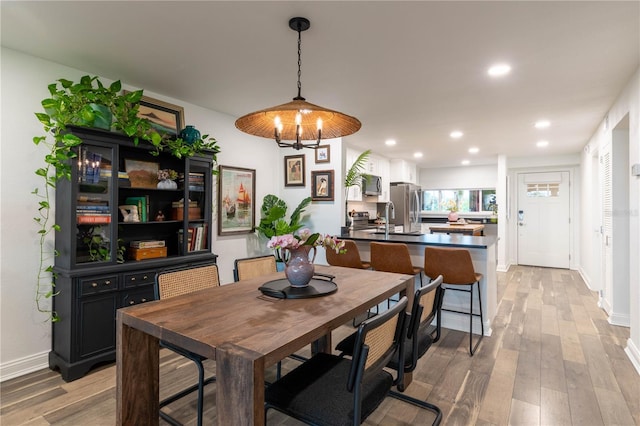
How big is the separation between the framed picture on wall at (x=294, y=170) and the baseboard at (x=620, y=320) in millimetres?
3899

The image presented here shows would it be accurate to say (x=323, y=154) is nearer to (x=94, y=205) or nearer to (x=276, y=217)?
(x=276, y=217)

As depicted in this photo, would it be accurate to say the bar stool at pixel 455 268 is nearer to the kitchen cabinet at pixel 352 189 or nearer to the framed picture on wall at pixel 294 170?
the framed picture on wall at pixel 294 170

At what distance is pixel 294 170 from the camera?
470 cm

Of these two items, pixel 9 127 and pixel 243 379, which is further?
pixel 9 127

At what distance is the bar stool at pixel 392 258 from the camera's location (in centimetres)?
321

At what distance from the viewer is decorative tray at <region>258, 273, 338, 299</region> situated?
1814mm

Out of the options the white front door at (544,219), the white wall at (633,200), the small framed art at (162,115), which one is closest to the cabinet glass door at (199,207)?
the small framed art at (162,115)

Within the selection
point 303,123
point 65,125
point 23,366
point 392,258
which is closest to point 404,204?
point 392,258

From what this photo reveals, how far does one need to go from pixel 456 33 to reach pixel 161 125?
2606 mm

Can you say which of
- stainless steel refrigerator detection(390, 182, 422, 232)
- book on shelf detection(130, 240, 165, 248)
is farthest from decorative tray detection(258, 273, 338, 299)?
stainless steel refrigerator detection(390, 182, 422, 232)

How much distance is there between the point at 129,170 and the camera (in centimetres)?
292

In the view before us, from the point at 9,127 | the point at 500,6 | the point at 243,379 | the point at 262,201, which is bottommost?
the point at 243,379

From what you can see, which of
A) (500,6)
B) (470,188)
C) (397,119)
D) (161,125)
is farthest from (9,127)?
(470,188)

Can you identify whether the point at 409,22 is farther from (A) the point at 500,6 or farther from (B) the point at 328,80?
(B) the point at 328,80
